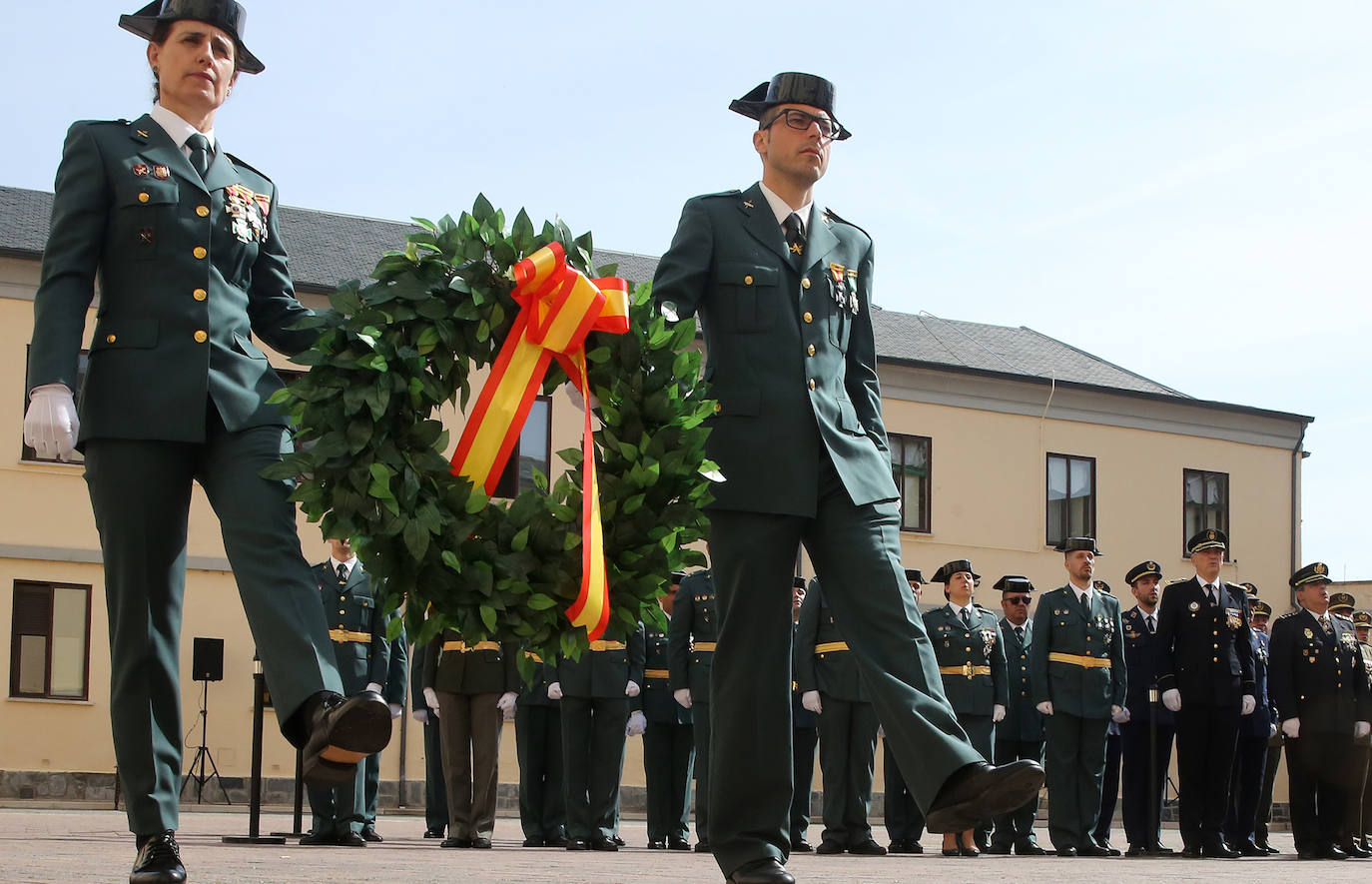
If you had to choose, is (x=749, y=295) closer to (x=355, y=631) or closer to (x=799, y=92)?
(x=799, y=92)

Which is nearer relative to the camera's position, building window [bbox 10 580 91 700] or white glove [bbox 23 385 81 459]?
white glove [bbox 23 385 81 459]

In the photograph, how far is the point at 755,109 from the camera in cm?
608

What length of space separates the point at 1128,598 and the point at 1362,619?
12.3m

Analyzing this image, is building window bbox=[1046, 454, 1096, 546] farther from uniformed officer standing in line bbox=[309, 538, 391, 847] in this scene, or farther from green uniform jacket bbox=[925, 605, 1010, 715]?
uniformed officer standing in line bbox=[309, 538, 391, 847]

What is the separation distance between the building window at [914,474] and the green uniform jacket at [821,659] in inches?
651

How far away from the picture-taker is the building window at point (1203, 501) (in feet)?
106

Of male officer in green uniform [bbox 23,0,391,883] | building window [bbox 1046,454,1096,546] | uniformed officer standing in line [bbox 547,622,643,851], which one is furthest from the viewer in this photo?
building window [bbox 1046,454,1096,546]

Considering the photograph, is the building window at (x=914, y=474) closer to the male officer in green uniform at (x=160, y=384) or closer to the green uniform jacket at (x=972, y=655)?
the green uniform jacket at (x=972, y=655)

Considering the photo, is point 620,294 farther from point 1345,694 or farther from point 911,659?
point 1345,694

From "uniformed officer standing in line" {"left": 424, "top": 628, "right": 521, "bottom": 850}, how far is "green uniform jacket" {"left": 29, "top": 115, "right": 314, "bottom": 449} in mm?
6735

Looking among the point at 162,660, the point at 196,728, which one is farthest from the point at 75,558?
the point at 162,660

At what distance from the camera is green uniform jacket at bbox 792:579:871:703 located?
1292 cm

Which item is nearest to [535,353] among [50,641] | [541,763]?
[541,763]

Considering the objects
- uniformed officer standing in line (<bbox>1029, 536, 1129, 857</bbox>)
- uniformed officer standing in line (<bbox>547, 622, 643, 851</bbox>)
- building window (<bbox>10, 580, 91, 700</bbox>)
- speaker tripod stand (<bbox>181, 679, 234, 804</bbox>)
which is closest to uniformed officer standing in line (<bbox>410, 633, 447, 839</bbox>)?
uniformed officer standing in line (<bbox>547, 622, 643, 851</bbox>)
